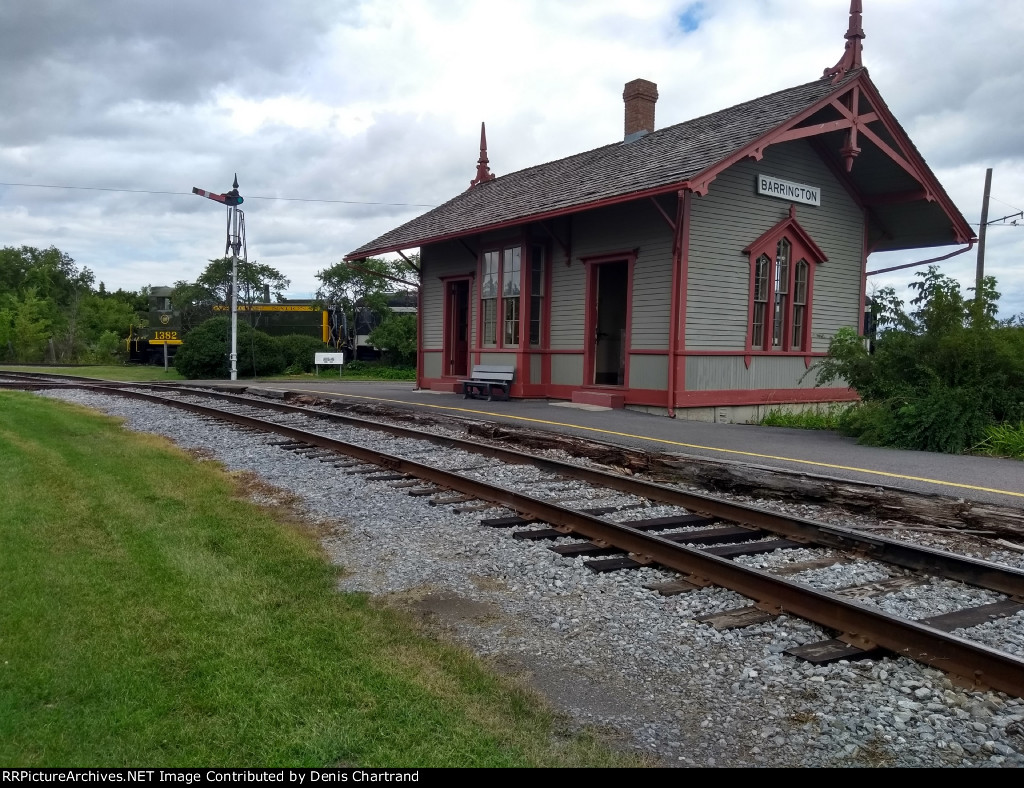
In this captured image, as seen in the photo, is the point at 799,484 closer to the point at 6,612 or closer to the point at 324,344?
the point at 6,612

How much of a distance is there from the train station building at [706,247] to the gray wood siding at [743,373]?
A: 0.03 m

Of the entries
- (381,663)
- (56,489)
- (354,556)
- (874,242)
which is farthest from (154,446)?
Answer: (874,242)

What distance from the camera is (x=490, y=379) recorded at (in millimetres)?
16672

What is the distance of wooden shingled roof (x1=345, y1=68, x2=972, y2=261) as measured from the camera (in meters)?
13.1

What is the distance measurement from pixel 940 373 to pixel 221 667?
34.9 feet

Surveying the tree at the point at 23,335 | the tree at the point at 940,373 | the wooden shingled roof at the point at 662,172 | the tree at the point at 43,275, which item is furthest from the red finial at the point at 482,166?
the tree at the point at 43,275

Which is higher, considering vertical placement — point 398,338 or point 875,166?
point 875,166

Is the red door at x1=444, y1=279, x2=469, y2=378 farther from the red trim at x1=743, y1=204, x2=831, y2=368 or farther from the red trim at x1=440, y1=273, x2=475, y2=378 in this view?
the red trim at x1=743, y1=204, x2=831, y2=368

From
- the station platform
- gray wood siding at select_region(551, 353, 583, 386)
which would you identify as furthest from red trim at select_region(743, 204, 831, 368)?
gray wood siding at select_region(551, 353, 583, 386)

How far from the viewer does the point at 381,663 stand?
11.9 ft

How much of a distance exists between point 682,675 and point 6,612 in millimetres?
3388

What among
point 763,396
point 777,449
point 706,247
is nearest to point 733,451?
point 777,449

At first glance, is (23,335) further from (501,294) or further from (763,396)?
(763,396)

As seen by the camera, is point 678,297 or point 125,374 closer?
point 678,297
